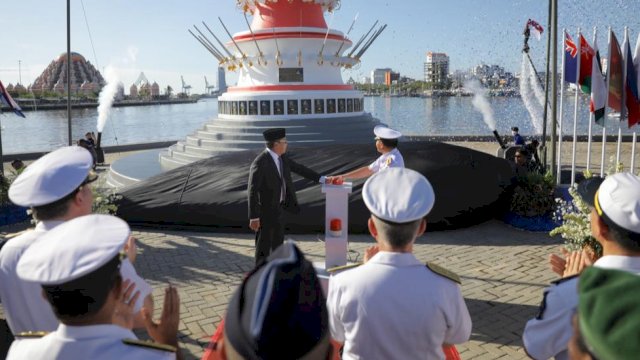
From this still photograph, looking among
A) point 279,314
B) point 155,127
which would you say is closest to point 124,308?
point 279,314

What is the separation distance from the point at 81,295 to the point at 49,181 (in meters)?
1.30

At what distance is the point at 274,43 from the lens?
53.3ft

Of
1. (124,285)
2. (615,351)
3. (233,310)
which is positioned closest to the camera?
(615,351)

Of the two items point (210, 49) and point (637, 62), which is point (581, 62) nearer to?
point (637, 62)

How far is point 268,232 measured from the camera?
5875 millimetres

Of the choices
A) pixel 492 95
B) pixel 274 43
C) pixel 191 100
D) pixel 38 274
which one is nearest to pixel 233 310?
pixel 38 274

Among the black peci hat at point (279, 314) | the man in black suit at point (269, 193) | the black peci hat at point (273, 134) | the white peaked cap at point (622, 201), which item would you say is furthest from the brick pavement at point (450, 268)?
the black peci hat at point (279, 314)

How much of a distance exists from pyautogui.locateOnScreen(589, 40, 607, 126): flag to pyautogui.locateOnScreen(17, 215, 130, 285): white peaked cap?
9.09 meters

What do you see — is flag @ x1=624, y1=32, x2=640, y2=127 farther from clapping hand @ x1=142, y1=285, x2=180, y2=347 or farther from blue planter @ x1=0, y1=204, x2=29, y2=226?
blue planter @ x1=0, y1=204, x2=29, y2=226

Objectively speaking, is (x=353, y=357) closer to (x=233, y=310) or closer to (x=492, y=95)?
(x=233, y=310)

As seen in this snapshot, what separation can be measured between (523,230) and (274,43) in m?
10.9

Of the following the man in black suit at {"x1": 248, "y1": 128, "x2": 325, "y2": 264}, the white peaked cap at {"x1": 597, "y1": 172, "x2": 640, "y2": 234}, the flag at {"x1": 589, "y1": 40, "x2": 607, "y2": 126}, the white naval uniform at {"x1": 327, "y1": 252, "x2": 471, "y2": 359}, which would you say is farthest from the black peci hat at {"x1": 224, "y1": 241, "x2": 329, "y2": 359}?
the flag at {"x1": 589, "y1": 40, "x2": 607, "y2": 126}

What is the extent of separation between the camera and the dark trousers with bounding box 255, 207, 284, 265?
5855 millimetres

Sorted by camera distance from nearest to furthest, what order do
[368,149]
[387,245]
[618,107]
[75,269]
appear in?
[75,269], [387,245], [618,107], [368,149]
